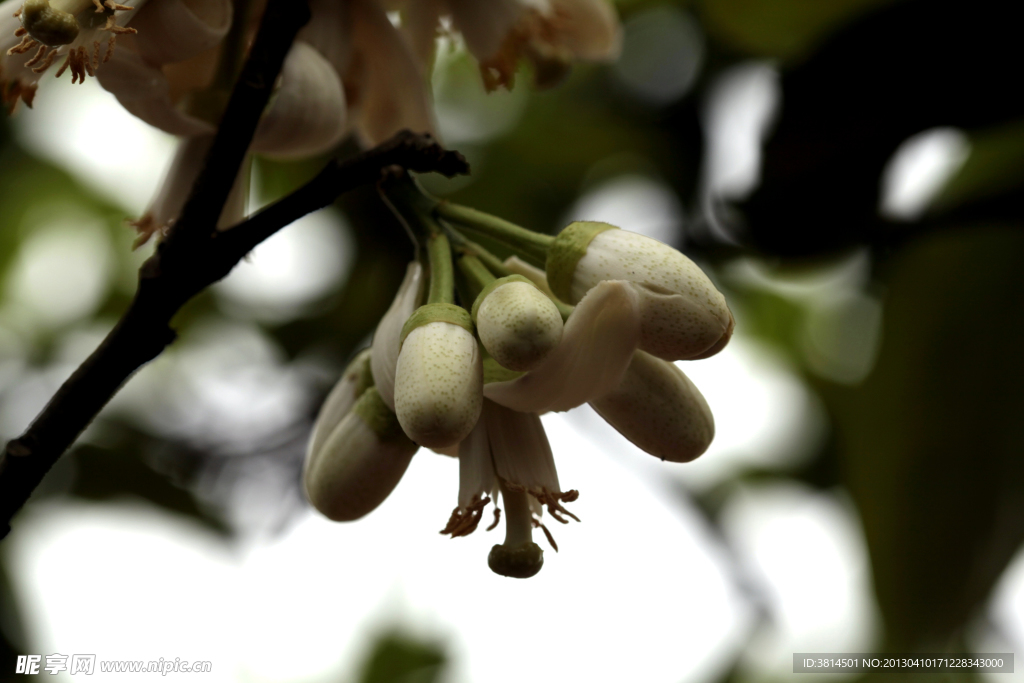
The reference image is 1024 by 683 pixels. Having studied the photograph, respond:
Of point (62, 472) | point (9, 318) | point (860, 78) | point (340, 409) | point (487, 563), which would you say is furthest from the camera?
point (9, 318)

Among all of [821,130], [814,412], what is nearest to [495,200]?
[821,130]

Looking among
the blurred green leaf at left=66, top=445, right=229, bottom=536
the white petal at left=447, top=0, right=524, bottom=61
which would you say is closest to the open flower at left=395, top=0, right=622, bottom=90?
the white petal at left=447, top=0, right=524, bottom=61

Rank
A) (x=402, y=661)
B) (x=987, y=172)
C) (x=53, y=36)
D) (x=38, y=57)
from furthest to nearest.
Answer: (x=402, y=661) < (x=987, y=172) < (x=38, y=57) < (x=53, y=36)

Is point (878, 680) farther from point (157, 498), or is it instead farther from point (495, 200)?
point (157, 498)

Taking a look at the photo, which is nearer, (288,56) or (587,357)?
(587,357)

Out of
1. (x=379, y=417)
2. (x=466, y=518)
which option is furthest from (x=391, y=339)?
(x=466, y=518)

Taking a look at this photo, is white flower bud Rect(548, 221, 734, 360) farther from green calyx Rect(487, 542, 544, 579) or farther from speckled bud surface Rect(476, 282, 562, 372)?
green calyx Rect(487, 542, 544, 579)

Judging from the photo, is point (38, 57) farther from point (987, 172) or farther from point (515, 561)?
point (987, 172)
